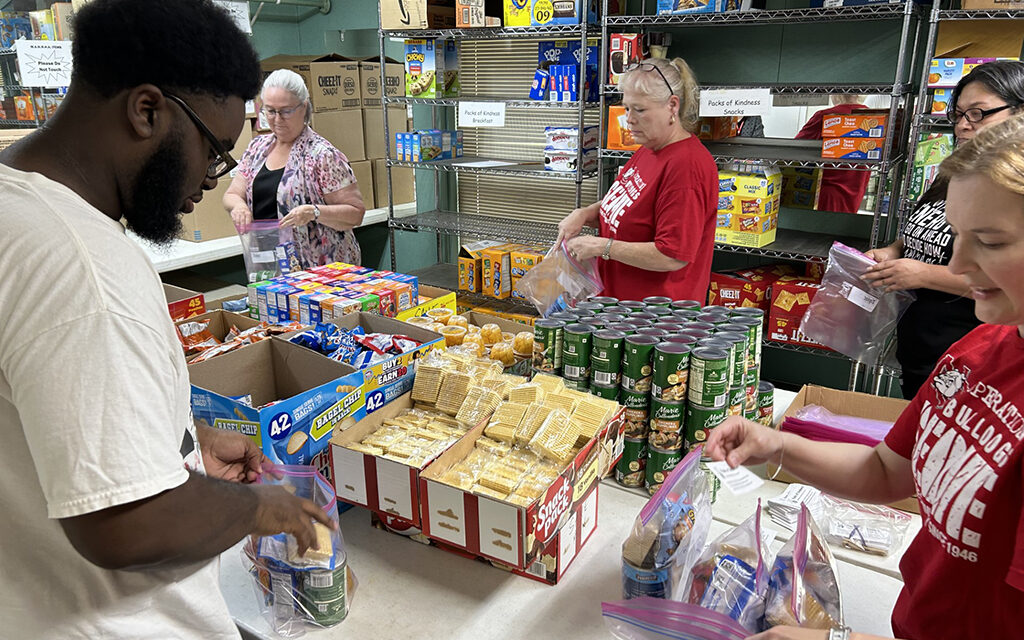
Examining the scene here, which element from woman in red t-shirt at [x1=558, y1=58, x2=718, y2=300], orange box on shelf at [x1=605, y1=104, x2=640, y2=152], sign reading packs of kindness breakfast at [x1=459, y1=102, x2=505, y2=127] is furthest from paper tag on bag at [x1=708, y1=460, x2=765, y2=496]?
sign reading packs of kindness breakfast at [x1=459, y1=102, x2=505, y2=127]

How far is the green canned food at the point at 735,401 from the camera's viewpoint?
5.27 feet

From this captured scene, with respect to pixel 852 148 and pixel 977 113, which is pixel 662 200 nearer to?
pixel 977 113

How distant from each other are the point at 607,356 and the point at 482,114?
8.61 ft

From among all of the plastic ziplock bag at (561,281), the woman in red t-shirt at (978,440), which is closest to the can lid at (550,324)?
the woman in red t-shirt at (978,440)

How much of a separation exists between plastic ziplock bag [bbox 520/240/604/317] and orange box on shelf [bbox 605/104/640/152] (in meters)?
1.09

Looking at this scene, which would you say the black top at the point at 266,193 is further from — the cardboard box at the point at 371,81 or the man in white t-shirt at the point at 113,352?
the man in white t-shirt at the point at 113,352

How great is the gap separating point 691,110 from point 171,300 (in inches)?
78.0

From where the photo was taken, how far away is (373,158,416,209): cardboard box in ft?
17.1

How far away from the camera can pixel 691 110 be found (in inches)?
100

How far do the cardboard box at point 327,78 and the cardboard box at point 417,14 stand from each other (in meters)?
0.66

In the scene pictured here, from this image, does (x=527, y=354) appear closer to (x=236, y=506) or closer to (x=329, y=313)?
(x=329, y=313)

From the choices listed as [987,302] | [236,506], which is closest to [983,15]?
[987,302]

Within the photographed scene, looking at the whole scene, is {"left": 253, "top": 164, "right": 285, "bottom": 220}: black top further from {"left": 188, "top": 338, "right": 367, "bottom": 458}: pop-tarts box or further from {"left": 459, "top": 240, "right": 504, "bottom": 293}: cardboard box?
{"left": 188, "top": 338, "right": 367, "bottom": 458}: pop-tarts box

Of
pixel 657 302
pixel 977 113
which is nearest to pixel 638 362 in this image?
pixel 657 302
